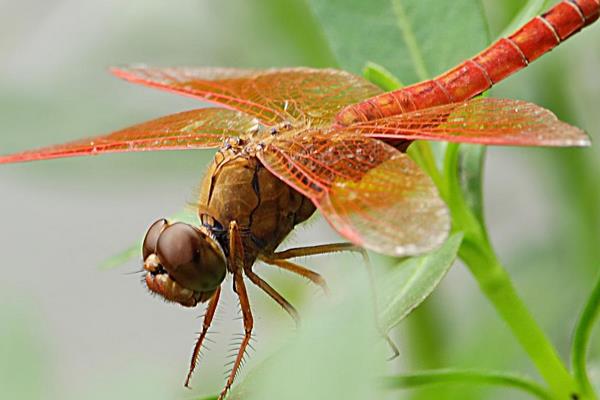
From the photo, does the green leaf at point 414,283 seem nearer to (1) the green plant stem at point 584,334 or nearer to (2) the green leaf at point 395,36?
(1) the green plant stem at point 584,334

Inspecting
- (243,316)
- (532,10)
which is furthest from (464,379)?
(532,10)

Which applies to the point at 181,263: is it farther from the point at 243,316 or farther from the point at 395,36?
the point at 395,36

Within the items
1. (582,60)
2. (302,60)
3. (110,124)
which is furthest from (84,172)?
(582,60)

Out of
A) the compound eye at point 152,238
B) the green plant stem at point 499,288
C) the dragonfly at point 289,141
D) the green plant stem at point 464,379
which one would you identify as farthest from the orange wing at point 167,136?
the green plant stem at point 464,379

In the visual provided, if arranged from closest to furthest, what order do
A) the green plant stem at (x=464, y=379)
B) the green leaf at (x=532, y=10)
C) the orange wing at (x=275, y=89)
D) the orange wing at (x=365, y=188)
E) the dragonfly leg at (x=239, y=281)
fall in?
1. the orange wing at (x=365, y=188)
2. the green plant stem at (x=464, y=379)
3. the green leaf at (x=532, y=10)
4. the dragonfly leg at (x=239, y=281)
5. the orange wing at (x=275, y=89)

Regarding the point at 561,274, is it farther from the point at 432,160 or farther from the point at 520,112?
the point at 520,112
